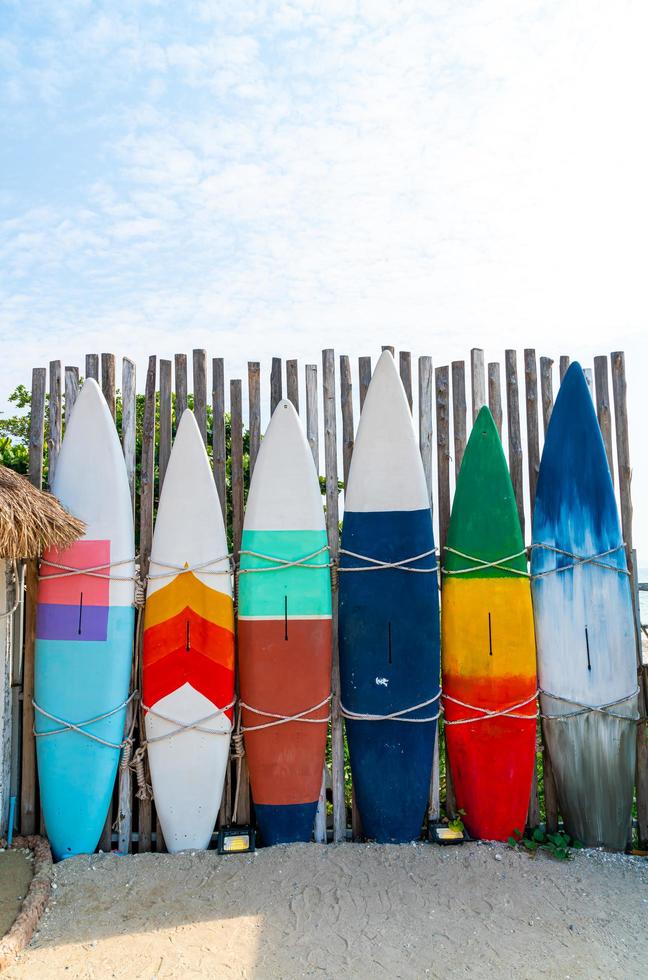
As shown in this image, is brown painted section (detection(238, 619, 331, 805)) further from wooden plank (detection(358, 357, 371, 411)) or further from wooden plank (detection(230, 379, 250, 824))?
wooden plank (detection(358, 357, 371, 411))

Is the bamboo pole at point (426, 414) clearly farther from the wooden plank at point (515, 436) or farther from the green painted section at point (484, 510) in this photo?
the wooden plank at point (515, 436)

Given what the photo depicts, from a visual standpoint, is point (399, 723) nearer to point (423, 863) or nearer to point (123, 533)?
point (423, 863)

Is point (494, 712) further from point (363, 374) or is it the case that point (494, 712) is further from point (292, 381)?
point (292, 381)

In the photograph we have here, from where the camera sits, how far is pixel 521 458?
3.39m

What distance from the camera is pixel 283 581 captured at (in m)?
3.16

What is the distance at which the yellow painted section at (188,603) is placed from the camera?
3.11 m

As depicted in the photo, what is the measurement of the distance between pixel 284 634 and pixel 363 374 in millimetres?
1329

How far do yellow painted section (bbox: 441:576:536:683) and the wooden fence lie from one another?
0.32 m

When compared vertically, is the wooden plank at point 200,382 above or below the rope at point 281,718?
above

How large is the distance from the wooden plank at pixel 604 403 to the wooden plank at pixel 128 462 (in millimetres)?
2354

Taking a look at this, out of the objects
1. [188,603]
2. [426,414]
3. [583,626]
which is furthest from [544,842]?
[426,414]

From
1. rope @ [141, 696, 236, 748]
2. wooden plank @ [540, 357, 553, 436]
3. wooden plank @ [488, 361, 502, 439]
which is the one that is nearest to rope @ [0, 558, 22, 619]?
rope @ [141, 696, 236, 748]

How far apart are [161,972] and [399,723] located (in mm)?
1358

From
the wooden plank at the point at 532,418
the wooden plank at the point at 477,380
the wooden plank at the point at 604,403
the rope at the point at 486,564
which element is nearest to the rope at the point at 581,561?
the rope at the point at 486,564
